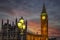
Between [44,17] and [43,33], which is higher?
[44,17]

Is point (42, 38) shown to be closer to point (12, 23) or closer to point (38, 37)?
point (38, 37)

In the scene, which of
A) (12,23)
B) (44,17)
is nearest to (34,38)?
(44,17)

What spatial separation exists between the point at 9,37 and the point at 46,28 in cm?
2202

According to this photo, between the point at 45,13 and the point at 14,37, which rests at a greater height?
the point at 45,13

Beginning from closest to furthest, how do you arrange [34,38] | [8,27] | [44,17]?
[8,27], [34,38], [44,17]

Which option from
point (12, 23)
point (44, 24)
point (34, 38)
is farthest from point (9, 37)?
point (44, 24)

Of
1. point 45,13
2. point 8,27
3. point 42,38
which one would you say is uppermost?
point 45,13

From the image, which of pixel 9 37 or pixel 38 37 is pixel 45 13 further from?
pixel 9 37

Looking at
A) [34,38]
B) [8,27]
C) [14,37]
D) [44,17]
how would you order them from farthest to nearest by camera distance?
1. [44,17]
2. [34,38]
3. [8,27]
4. [14,37]

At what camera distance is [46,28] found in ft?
203

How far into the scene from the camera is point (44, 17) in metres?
63.1

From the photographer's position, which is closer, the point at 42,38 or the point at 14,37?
the point at 14,37

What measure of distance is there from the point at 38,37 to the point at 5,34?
20.2 meters

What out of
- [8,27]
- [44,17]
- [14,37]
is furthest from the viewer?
[44,17]
